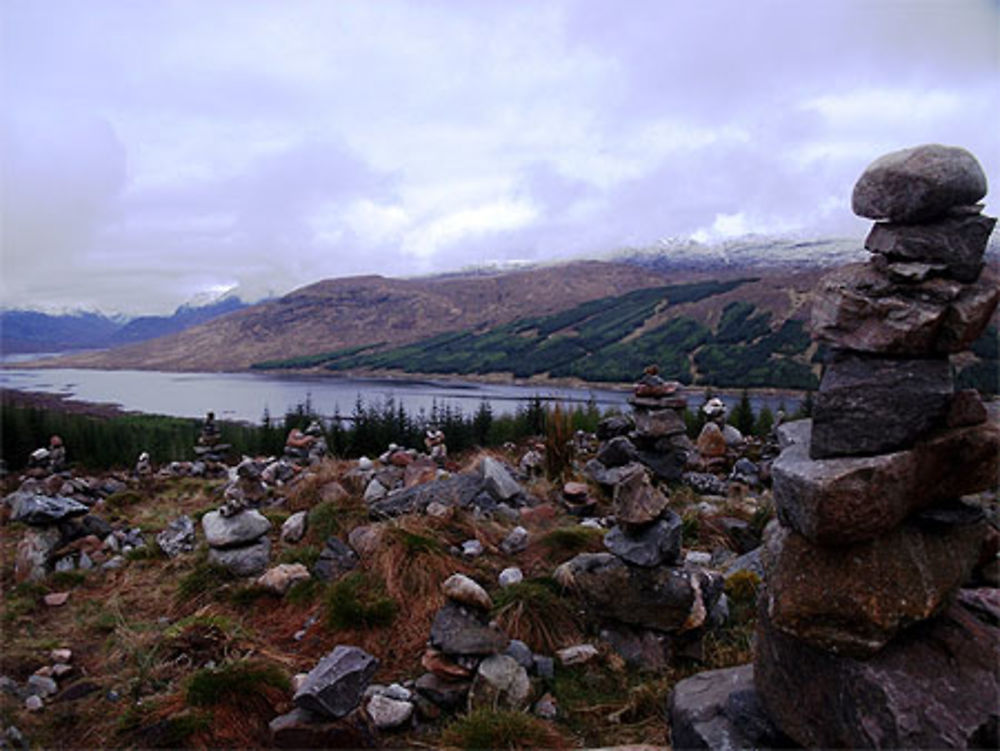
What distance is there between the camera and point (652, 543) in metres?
6.45

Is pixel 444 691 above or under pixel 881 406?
under

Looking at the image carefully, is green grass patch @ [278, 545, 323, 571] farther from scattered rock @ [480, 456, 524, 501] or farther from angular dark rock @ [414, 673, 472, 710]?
angular dark rock @ [414, 673, 472, 710]

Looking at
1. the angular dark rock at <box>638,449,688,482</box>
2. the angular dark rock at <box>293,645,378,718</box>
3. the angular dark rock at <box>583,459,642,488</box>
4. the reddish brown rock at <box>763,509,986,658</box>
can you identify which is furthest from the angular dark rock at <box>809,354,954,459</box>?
the angular dark rock at <box>638,449,688,482</box>

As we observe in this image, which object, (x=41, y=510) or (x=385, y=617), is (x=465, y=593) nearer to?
(x=385, y=617)

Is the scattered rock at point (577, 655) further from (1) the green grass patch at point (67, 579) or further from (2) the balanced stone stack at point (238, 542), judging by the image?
(1) the green grass patch at point (67, 579)

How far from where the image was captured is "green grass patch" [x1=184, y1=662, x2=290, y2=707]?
542 cm

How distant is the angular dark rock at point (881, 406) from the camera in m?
3.86

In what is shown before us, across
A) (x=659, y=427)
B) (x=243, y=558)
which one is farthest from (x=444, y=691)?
(x=659, y=427)

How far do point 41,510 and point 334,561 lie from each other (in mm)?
5772

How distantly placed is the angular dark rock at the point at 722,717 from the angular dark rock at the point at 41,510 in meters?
10.7

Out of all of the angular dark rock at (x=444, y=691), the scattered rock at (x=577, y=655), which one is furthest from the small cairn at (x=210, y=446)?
the scattered rock at (x=577, y=655)

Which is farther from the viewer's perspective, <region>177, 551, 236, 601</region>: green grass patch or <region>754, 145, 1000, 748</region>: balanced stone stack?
<region>177, 551, 236, 601</region>: green grass patch

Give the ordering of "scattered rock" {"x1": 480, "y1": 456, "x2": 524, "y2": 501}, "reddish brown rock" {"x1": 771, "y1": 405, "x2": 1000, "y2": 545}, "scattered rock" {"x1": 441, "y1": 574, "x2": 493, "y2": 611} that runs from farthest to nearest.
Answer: "scattered rock" {"x1": 480, "y1": 456, "x2": 524, "y2": 501}, "scattered rock" {"x1": 441, "y1": 574, "x2": 493, "y2": 611}, "reddish brown rock" {"x1": 771, "y1": 405, "x2": 1000, "y2": 545}

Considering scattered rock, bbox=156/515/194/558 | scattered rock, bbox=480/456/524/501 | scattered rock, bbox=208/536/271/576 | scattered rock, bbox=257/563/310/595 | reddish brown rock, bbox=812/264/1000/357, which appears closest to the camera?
reddish brown rock, bbox=812/264/1000/357
